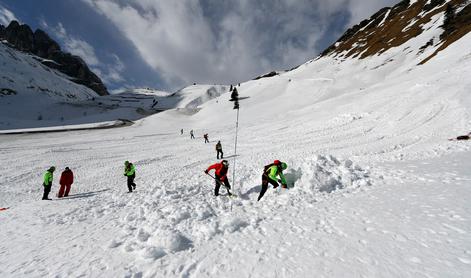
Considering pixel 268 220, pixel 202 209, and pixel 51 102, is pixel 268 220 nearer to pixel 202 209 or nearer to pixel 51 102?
pixel 202 209

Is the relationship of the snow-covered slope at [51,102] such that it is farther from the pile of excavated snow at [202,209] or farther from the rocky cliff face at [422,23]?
the pile of excavated snow at [202,209]

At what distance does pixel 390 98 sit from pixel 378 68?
33369mm

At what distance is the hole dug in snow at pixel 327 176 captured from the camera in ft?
29.5

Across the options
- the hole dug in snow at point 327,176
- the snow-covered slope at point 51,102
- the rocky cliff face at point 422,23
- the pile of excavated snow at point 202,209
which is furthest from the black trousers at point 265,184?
the snow-covered slope at point 51,102

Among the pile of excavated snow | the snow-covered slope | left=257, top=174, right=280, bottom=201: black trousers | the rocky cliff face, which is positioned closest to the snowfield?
the pile of excavated snow

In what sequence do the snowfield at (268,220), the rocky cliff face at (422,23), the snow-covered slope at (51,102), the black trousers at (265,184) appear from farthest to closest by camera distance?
the snow-covered slope at (51,102) < the rocky cliff face at (422,23) < the black trousers at (265,184) < the snowfield at (268,220)

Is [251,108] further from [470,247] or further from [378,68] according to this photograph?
[470,247]

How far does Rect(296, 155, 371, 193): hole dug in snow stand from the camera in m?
9.01

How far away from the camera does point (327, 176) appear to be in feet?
30.6

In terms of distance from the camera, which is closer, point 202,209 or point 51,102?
point 202,209

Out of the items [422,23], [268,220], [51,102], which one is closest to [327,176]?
[268,220]

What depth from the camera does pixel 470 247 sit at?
4.34m

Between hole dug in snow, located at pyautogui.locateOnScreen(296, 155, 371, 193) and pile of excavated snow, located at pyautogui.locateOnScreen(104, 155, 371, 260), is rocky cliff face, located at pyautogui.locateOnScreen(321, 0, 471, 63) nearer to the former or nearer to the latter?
hole dug in snow, located at pyautogui.locateOnScreen(296, 155, 371, 193)

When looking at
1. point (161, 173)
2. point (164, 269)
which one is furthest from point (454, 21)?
point (164, 269)
